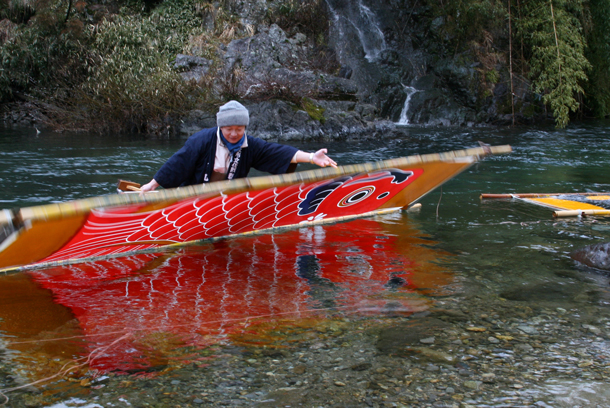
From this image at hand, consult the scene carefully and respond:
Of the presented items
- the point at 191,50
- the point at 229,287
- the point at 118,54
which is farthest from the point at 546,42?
the point at 229,287

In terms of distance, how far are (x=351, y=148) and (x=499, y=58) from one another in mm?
8444

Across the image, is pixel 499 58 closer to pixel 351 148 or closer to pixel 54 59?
pixel 351 148

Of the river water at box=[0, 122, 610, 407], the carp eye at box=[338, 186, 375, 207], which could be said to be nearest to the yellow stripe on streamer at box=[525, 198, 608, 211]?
the river water at box=[0, 122, 610, 407]

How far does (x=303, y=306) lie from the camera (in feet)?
12.1

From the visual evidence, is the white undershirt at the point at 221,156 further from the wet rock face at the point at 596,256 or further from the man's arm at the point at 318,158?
the wet rock face at the point at 596,256

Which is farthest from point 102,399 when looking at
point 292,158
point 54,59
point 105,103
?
point 54,59

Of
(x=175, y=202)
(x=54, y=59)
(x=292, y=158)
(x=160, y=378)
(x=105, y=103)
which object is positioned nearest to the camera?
(x=160, y=378)

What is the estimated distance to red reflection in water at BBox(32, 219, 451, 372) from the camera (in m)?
3.25

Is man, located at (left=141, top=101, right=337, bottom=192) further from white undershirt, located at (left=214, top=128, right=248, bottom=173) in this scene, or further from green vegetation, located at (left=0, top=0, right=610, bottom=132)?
green vegetation, located at (left=0, top=0, right=610, bottom=132)

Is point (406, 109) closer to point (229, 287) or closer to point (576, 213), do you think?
point (576, 213)

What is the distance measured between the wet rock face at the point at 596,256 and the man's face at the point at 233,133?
10.4ft

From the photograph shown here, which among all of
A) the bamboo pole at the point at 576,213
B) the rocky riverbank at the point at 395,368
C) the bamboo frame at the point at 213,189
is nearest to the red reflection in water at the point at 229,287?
the rocky riverbank at the point at 395,368

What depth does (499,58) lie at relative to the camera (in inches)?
723

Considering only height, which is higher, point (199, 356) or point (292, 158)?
point (292, 158)
